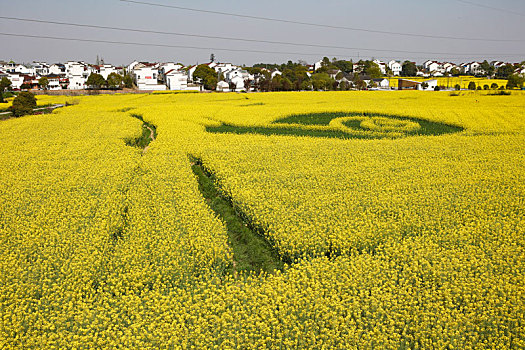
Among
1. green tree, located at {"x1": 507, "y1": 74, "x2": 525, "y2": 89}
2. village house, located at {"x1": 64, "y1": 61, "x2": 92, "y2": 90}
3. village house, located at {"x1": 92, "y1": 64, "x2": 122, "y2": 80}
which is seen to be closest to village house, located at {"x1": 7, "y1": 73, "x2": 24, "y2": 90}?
village house, located at {"x1": 64, "y1": 61, "x2": 92, "y2": 90}

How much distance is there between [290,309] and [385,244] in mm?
3430

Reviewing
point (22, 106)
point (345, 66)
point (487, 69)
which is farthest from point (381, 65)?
point (22, 106)

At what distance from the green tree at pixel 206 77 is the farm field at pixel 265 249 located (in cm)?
7756

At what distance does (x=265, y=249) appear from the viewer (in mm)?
10203

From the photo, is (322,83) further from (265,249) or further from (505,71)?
(265,249)

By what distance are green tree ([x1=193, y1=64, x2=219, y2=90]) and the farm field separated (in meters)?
77.6

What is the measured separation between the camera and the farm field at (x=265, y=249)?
6164 millimetres

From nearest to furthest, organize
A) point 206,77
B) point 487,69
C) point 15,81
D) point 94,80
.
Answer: point 94,80, point 206,77, point 15,81, point 487,69

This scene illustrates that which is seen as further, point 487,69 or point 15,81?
point 487,69

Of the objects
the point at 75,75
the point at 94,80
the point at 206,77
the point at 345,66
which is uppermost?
the point at 345,66

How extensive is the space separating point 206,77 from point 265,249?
90.7 m

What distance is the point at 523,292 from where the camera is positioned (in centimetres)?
696

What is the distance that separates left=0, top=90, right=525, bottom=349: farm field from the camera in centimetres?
616

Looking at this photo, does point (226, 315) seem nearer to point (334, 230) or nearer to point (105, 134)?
point (334, 230)
